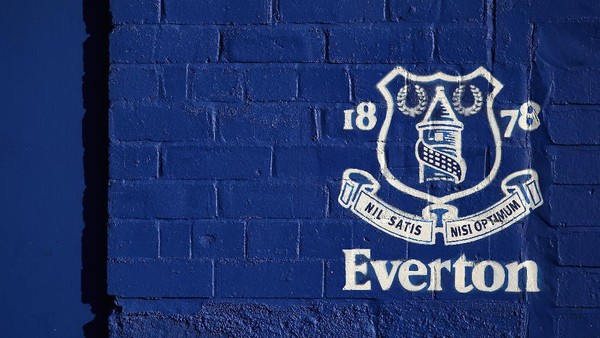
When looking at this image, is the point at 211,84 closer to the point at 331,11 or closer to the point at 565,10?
the point at 331,11

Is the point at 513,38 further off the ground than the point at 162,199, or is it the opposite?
the point at 513,38

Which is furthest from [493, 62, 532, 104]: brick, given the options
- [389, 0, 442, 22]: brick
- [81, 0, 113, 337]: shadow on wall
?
[81, 0, 113, 337]: shadow on wall

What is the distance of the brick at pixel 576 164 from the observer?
242cm

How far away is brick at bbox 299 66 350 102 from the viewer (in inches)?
95.7

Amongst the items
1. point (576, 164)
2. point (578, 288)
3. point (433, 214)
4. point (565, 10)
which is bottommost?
point (578, 288)

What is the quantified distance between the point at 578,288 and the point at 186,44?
5.51 ft

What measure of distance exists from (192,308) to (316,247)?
0.51m

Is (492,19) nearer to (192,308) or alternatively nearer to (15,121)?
(192,308)

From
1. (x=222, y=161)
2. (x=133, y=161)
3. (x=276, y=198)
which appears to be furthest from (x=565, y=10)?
(x=133, y=161)

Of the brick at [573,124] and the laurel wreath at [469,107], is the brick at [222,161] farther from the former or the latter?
the brick at [573,124]

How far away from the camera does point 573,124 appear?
2.42 meters

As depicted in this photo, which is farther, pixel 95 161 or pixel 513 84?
pixel 95 161

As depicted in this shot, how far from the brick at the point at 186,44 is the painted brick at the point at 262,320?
2.93 ft

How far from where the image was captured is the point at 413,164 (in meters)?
2.44
